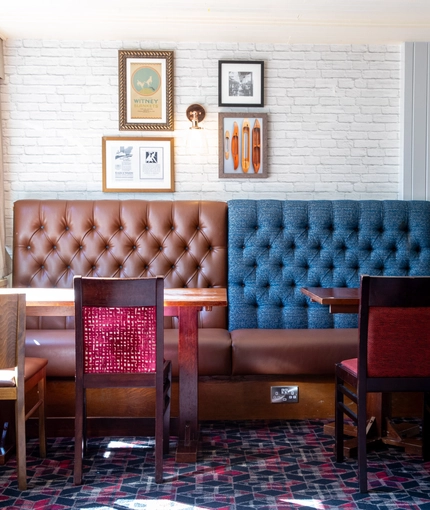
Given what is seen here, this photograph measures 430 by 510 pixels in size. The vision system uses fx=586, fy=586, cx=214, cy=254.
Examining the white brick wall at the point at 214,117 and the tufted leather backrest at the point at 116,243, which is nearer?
the tufted leather backrest at the point at 116,243

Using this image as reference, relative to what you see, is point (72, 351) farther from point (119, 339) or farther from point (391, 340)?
point (391, 340)

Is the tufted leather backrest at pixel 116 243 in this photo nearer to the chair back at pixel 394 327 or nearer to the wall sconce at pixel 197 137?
the wall sconce at pixel 197 137

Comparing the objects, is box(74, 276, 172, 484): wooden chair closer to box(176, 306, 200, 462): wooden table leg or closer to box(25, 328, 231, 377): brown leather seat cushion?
box(176, 306, 200, 462): wooden table leg

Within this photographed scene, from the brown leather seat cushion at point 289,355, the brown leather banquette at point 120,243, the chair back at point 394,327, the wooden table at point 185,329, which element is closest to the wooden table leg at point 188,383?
the wooden table at point 185,329

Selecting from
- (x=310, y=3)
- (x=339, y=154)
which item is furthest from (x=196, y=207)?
(x=310, y=3)

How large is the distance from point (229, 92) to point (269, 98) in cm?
29

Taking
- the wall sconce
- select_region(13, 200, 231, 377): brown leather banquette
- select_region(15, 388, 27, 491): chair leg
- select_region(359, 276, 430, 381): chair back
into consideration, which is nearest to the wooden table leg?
select_region(15, 388, 27, 491): chair leg

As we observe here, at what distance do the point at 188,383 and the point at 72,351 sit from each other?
704 millimetres

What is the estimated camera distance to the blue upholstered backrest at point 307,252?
3.74m

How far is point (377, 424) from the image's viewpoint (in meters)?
2.94

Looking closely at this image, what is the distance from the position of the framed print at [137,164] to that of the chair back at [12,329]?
180 cm

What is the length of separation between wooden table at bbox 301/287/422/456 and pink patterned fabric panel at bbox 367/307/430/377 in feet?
1.07

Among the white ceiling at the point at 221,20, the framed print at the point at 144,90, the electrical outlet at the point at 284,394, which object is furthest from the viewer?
the framed print at the point at 144,90

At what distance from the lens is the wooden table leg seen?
9.05 feet
